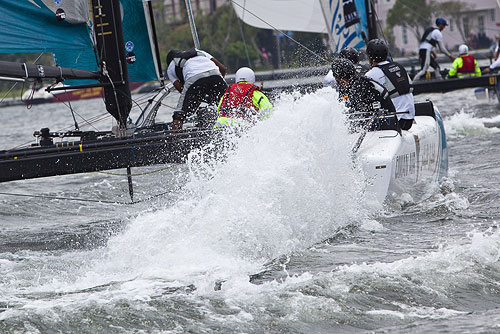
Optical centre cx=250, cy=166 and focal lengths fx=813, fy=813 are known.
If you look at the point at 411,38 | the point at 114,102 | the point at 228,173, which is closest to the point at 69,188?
the point at 114,102

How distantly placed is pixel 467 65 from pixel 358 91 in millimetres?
9664

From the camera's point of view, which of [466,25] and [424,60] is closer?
[424,60]

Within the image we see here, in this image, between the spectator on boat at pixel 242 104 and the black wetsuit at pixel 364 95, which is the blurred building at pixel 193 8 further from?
the spectator on boat at pixel 242 104

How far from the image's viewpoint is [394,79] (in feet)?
23.3

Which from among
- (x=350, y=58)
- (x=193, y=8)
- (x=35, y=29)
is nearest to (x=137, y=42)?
(x=35, y=29)

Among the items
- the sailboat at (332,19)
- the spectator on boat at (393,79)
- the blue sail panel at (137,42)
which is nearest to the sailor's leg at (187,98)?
the blue sail panel at (137,42)

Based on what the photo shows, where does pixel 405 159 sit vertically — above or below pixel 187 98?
below

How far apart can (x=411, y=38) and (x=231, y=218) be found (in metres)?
55.4

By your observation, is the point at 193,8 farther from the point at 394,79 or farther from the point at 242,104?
the point at 242,104

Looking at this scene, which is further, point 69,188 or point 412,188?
point 69,188

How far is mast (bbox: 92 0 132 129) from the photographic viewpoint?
21.8 feet

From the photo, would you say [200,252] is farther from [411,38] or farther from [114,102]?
[411,38]

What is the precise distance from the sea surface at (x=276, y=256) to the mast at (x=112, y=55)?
1.03m

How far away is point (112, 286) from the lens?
432 cm
